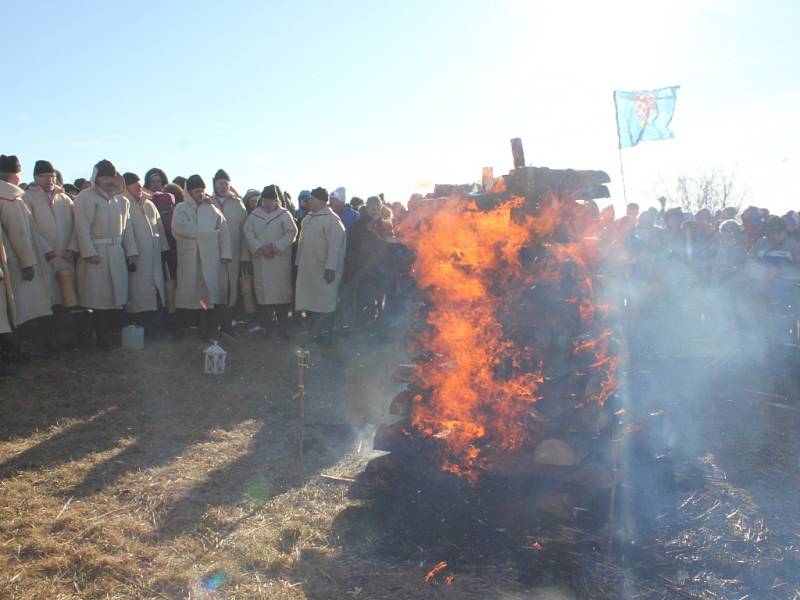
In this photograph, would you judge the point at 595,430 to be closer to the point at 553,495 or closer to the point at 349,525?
the point at 553,495

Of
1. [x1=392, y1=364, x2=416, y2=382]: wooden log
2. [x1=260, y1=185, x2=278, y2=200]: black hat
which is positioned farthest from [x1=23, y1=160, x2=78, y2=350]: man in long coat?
[x1=392, y1=364, x2=416, y2=382]: wooden log

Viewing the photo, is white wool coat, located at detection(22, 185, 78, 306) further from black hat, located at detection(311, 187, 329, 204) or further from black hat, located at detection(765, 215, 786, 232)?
black hat, located at detection(765, 215, 786, 232)

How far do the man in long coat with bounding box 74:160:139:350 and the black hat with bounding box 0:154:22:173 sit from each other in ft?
3.27

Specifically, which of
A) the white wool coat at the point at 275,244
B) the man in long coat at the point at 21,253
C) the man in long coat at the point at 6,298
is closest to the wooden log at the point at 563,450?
the white wool coat at the point at 275,244

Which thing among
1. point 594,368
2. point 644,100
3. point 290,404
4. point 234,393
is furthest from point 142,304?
point 644,100

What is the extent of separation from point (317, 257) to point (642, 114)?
26.5ft

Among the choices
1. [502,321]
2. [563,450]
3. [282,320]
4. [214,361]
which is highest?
[502,321]

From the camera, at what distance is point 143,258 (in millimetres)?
10000

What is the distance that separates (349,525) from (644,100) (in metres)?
12.1

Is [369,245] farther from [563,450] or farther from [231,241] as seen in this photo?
[563,450]

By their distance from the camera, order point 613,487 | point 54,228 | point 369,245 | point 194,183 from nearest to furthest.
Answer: point 613,487 < point 54,228 < point 194,183 < point 369,245

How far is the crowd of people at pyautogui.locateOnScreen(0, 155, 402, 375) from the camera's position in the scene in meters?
8.73

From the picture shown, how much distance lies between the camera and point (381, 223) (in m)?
11.0

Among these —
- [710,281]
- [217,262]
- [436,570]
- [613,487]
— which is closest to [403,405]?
[436,570]
